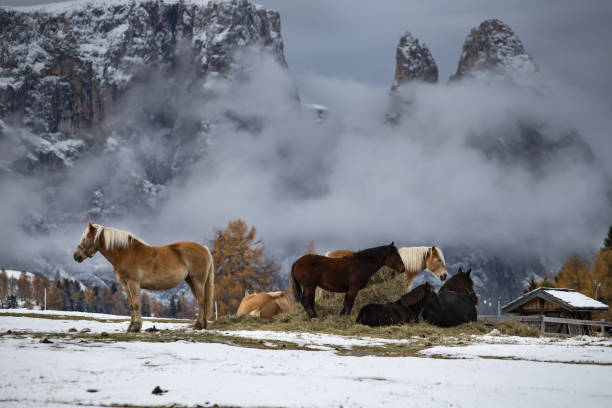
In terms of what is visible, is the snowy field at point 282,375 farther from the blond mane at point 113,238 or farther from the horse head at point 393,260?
the horse head at point 393,260

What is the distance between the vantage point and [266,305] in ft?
62.2

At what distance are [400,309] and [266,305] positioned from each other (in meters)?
5.54

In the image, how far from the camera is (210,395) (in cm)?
564

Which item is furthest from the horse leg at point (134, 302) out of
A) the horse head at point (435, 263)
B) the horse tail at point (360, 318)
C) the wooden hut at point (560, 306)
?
the wooden hut at point (560, 306)

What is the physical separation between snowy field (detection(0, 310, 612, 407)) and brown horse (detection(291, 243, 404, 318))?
16.9 ft

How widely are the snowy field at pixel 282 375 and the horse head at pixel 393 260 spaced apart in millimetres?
5356

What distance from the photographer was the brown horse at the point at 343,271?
49.5 ft

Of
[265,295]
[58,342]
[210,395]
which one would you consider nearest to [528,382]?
[210,395]

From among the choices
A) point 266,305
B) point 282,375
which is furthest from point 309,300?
point 282,375

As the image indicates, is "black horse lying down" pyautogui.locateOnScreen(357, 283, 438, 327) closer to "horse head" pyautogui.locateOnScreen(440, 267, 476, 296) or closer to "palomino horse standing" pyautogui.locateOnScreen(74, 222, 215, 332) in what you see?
"horse head" pyautogui.locateOnScreen(440, 267, 476, 296)

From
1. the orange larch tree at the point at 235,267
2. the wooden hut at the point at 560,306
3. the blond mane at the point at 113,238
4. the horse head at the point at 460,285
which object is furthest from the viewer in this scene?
the orange larch tree at the point at 235,267

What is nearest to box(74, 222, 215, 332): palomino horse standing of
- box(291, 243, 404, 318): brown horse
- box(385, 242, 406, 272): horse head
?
box(291, 243, 404, 318): brown horse

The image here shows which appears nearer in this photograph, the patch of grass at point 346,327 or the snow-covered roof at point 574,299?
the patch of grass at point 346,327

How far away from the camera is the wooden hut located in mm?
25531
